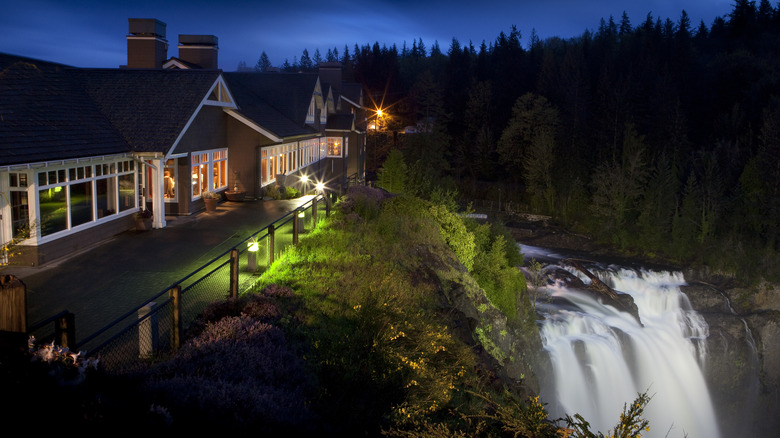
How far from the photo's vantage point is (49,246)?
12.9 meters

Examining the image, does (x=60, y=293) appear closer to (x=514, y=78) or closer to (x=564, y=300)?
(x=564, y=300)

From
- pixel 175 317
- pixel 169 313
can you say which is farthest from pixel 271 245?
pixel 175 317

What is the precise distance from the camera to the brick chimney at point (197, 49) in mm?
30906

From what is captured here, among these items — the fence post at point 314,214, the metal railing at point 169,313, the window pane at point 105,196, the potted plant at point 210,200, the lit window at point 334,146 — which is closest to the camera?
the metal railing at point 169,313

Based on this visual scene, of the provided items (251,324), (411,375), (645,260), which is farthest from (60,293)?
(645,260)

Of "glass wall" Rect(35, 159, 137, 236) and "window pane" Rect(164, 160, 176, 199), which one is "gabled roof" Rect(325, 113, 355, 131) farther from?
"glass wall" Rect(35, 159, 137, 236)

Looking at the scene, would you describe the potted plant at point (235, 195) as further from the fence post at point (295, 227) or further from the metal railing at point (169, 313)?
the metal railing at point (169, 313)

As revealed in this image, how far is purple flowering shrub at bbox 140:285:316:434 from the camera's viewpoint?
5273mm

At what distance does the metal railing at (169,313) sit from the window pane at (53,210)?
4152 millimetres

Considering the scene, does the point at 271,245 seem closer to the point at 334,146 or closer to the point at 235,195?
the point at 235,195

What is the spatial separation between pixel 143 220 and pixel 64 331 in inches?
446

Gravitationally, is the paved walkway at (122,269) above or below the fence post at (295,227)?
below

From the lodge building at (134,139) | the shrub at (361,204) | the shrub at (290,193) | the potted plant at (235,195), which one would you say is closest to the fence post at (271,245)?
the lodge building at (134,139)

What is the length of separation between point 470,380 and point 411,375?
204 cm
